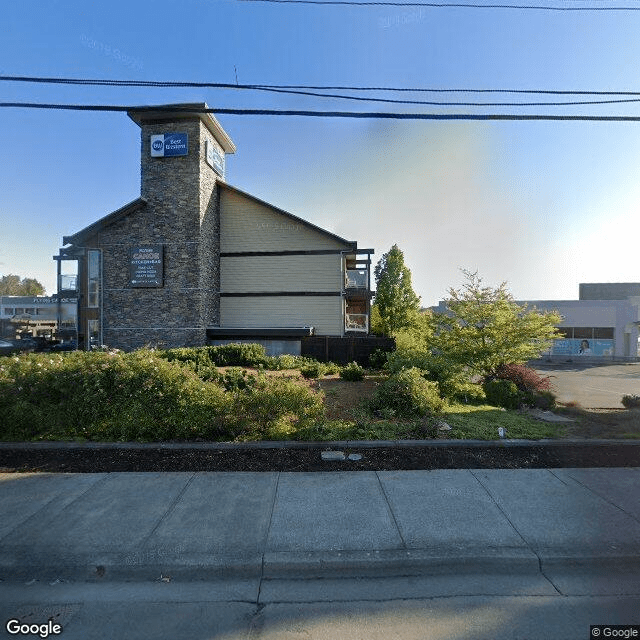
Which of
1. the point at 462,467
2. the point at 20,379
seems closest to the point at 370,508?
the point at 462,467

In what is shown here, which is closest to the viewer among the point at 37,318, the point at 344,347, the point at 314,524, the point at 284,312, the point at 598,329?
the point at 314,524

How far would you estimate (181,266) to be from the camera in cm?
1922

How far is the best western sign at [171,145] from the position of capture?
62.5 ft

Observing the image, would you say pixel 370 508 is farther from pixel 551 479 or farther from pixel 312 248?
pixel 312 248

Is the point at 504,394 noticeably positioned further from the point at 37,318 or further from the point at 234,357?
the point at 37,318

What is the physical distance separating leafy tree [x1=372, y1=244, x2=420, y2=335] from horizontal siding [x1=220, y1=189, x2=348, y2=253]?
282 inches

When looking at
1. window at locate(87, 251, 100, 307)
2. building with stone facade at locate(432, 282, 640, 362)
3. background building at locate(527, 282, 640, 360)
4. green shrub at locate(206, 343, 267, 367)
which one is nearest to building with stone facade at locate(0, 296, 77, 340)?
window at locate(87, 251, 100, 307)

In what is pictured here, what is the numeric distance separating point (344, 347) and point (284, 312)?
541cm

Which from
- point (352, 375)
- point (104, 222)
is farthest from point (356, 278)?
point (104, 222)

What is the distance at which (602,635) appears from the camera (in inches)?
96.0

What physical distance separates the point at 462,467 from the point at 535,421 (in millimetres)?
3768

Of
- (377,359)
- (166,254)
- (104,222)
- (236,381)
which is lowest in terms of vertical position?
(377,359)

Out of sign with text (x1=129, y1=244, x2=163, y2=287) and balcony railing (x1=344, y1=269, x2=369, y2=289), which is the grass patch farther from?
sign with text (x1=129, y1=244, x2=163, y2=287)

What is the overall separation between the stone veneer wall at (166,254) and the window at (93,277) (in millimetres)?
514
